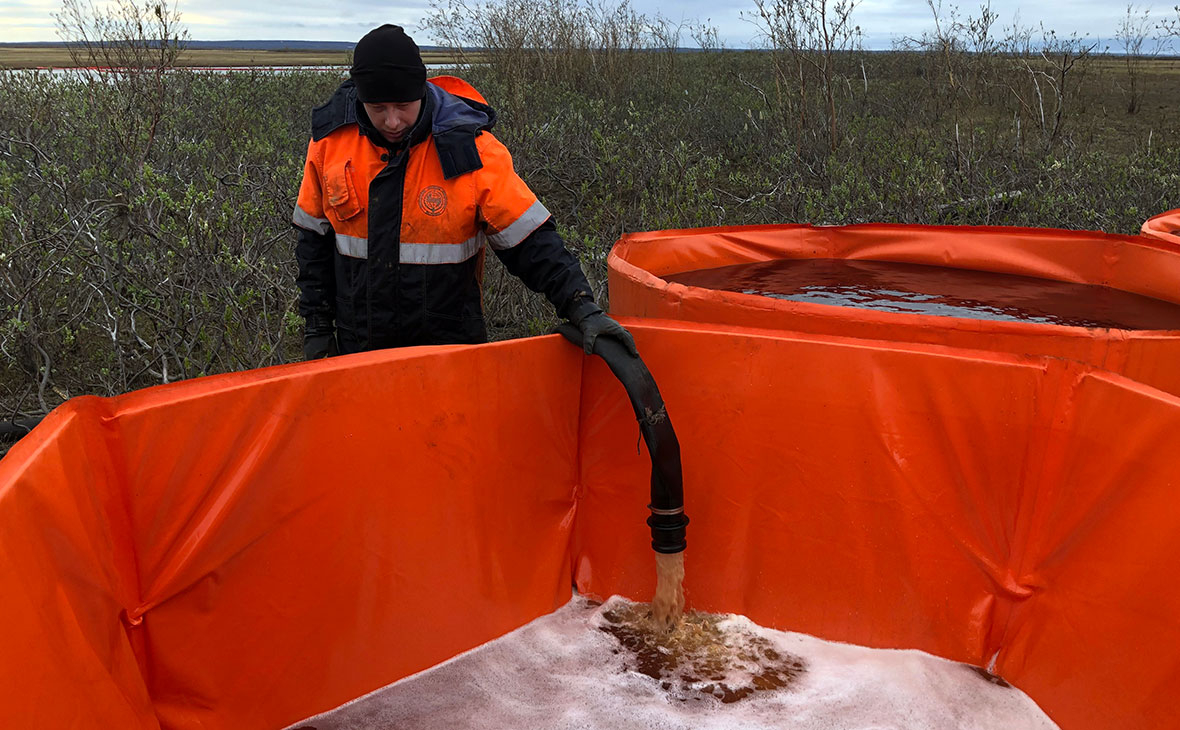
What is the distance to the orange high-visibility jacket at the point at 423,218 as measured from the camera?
2.65 m

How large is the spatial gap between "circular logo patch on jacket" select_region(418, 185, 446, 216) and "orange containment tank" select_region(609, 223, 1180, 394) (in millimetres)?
866

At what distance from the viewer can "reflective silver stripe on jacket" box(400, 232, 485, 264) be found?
271cm

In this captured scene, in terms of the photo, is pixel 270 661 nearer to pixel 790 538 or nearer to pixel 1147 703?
pixel 790 538

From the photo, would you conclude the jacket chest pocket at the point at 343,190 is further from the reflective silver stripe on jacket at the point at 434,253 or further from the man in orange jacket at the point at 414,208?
the reflective silver stripe on jacket at the point at 434,253

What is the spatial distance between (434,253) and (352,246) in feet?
0.95

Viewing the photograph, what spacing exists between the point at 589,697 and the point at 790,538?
766 millimetres

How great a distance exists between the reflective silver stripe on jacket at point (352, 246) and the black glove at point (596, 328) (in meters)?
0.74

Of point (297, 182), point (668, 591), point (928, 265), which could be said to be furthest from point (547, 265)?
point (297, 182)

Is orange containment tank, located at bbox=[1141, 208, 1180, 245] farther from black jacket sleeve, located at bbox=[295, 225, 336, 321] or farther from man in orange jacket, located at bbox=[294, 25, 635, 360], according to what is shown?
black jacket sleeve, located at bbox=[295, 225, 336, 321]

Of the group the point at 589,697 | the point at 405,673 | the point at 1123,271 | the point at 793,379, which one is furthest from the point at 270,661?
the point at 1123,271

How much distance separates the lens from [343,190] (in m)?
2.70

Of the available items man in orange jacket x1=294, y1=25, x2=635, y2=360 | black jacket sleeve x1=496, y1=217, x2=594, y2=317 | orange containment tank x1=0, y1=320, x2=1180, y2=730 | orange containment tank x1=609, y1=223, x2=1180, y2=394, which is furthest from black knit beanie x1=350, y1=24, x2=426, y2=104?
orange containment tank x1=609, y1=223, x2=1180, y2=394

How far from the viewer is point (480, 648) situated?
2.59 metres

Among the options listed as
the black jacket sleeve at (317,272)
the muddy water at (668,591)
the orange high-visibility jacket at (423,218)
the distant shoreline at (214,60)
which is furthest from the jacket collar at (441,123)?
the distant shoreline at (214,60)
